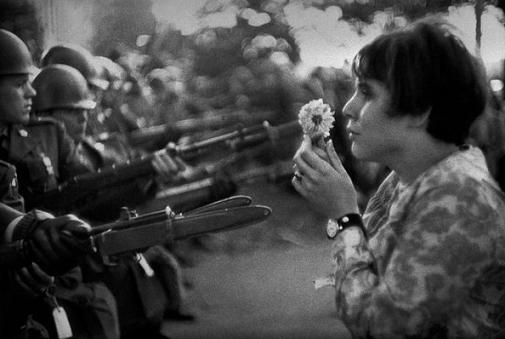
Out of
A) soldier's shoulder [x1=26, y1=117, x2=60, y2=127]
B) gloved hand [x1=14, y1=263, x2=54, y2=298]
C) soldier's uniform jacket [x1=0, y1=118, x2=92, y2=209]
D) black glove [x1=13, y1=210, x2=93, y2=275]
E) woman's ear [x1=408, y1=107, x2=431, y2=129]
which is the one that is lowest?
gloved hand [x1=14, y1=263, x2=54, y2=298]

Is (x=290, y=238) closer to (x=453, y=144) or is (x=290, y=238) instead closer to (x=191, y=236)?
(x=191, y=236)

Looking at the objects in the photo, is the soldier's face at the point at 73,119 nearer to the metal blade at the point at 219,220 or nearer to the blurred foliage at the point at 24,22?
the blurred foliage at the point at 24,22

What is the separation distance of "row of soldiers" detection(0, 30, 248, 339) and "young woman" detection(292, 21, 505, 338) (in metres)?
0.56

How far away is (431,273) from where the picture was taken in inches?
42.1

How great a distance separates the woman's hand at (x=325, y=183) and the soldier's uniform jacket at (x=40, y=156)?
731 mm

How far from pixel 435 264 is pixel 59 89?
115 centimetres

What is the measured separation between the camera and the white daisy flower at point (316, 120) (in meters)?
1.39

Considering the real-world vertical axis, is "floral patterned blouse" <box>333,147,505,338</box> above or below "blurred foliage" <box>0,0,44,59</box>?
below

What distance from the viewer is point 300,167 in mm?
1281

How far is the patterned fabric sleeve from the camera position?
3.52 feet

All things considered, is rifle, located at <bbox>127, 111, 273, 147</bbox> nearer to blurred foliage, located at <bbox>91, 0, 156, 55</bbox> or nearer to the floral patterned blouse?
blurred foliage, located at <bbox>91, 0, 156, 55</bbox>

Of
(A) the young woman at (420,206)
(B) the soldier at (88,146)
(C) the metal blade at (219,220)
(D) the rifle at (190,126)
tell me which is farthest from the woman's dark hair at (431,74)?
(B) the soldier at (88,146)

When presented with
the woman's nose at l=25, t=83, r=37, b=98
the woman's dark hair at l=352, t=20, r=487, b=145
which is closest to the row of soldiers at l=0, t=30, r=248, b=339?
the woman's nose at l=25, t=83, r=37, b=98

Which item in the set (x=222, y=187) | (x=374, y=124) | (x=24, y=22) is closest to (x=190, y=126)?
(x=222, y=187)
